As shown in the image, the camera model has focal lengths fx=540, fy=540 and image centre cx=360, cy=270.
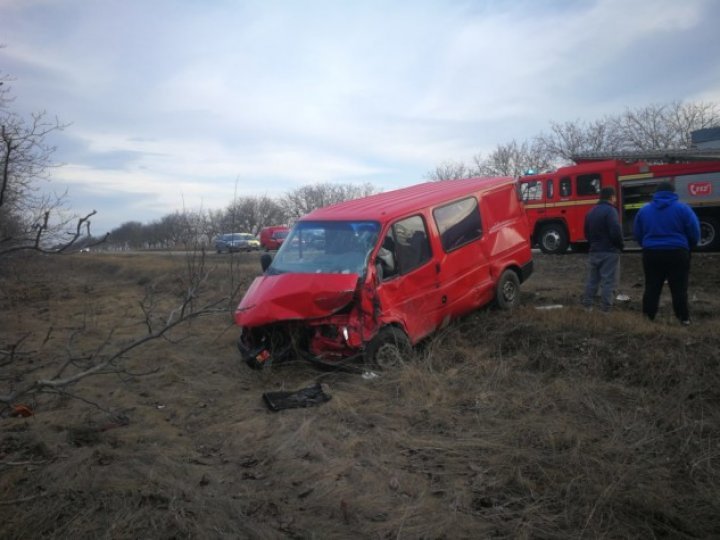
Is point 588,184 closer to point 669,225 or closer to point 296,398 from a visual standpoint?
point 669,225

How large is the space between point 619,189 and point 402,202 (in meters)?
11.2

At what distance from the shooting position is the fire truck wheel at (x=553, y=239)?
16.6 metres

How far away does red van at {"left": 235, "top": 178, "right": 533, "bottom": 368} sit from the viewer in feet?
19.1

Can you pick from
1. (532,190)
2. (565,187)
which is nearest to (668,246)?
(565,187)

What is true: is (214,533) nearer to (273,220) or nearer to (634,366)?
(634,366)

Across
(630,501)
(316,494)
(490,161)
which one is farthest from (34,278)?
(490,161)

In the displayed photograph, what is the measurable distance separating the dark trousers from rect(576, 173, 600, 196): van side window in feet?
33.1

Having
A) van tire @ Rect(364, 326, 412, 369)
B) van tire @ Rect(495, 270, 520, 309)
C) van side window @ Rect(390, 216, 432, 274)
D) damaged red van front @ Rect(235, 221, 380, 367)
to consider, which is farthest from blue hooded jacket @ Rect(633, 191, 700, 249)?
damaged red van front @ Rect(235, 221, 380, 367)

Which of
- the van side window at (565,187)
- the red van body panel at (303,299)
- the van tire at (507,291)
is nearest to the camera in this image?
the red van body panel at (303,299)

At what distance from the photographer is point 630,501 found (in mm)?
3049

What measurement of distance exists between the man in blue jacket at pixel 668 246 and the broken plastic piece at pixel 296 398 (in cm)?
420

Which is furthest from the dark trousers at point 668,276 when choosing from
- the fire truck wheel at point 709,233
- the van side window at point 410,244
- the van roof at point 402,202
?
the fire truck wheel at point 709,233

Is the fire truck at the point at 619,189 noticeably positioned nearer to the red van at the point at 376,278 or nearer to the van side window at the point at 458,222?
the red van at the point at 376,278

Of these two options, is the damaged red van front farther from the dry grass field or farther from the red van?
the dry grass field
